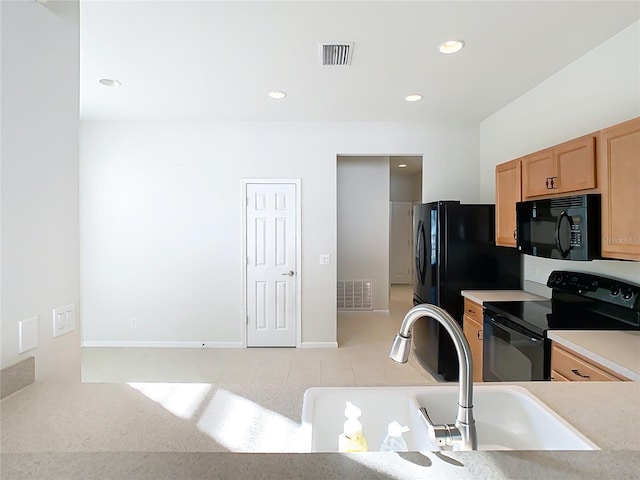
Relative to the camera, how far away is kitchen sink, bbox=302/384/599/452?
101cm

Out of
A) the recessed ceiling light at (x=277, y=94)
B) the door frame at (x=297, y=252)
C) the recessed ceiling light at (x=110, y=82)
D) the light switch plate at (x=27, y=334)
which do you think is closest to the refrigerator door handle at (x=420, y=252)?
the door frame at (x=297, y=252)

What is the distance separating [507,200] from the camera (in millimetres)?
2703

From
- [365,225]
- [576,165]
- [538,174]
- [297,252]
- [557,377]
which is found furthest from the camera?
[365,225]

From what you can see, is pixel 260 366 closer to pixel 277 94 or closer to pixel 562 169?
pixel 277 94

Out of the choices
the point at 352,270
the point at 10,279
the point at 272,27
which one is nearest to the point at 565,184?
the point at 272,27

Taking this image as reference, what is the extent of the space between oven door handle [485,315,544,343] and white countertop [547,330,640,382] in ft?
0.31

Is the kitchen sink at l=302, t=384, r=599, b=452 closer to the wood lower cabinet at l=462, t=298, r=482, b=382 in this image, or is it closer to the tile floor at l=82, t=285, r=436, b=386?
the wood lower cabinet at l=462, t=298, r=482, b=382

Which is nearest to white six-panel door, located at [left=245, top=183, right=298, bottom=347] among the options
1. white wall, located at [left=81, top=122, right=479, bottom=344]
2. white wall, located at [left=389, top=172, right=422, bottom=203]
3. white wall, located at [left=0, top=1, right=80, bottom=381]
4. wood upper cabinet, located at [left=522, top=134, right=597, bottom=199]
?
white wall, located at [left=81, top=122, right=479, bottom=344]

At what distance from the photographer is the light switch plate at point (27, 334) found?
105cm

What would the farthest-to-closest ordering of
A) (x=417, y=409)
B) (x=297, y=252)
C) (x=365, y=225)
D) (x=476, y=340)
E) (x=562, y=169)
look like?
1. (x=365, y=225)
2. (x=297, y=252)
3. (x=476, y=340)
4. (x=562, y=169)
5. (x=417, y=409)

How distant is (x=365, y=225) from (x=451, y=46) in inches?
134

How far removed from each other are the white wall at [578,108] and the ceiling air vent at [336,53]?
1727mm

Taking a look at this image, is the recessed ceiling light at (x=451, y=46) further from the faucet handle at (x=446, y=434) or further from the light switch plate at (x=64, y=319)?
the light switch plate at (x=64, y=319)

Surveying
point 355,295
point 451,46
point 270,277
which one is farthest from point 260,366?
→ point 451,46
